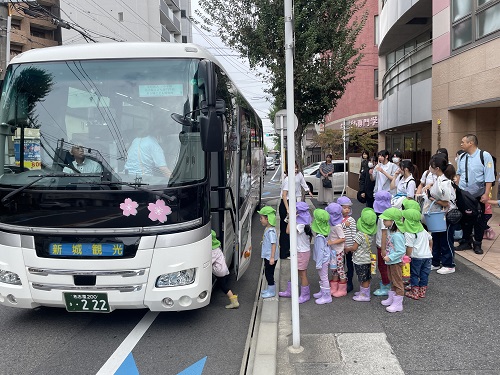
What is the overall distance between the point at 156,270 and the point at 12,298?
157 centimetres

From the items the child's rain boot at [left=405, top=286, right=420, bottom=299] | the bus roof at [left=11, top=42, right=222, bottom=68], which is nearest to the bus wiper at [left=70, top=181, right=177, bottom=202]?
the bus roof at [left=11, top=42, right=222, bottom=68]

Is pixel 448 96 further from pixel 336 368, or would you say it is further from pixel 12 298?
pixel 12 298

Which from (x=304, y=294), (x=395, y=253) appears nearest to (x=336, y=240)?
(x=395, y=253)

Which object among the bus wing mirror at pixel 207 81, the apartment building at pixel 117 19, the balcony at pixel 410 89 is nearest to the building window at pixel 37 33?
the apartment building at pixel 117 19

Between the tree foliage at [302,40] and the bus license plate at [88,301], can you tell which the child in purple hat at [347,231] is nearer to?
the bus license plate at [88,301]

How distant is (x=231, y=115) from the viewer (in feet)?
19.2

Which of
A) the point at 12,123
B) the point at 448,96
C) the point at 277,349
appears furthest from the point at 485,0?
the point at 12,123

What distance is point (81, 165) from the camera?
4078mm

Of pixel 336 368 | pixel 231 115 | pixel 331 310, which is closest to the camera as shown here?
pixel 336 368

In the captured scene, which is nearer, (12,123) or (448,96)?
(12,123)

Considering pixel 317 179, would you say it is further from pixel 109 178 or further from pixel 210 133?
pixel 109 178

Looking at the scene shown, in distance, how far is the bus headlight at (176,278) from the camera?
411cm

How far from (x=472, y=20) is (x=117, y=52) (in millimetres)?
8952

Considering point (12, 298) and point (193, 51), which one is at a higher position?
point (193, 51)
